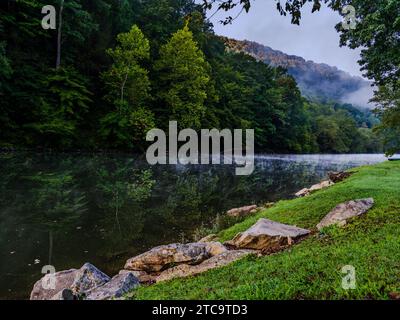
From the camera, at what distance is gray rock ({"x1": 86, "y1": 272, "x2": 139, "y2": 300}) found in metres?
4.76

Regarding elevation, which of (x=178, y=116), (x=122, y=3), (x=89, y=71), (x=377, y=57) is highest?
(x=122, y=3)

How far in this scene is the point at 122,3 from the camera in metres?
37.3

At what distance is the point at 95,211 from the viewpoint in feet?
36.2

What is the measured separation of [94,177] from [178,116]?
23596mm

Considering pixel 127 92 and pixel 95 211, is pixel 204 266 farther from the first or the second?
pixel 127 92

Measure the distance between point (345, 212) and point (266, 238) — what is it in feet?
8.05

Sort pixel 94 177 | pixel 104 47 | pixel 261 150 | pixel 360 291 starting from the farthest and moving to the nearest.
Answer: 1. pixel 261 150
2. pixel 104 47
3. pixel 94 177
4. pixel 360 291

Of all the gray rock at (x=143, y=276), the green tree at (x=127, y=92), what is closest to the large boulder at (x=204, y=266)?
the gray rock at (x=143, y=276)

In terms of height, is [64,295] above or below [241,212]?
below

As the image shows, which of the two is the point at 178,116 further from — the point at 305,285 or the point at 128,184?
the point at 305,285

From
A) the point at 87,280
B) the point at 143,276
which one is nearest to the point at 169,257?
the point at 143,276

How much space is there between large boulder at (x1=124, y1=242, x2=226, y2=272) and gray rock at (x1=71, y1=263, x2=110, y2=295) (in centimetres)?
106

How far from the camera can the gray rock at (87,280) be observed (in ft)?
17.1

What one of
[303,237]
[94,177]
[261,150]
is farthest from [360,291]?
[261,150]
